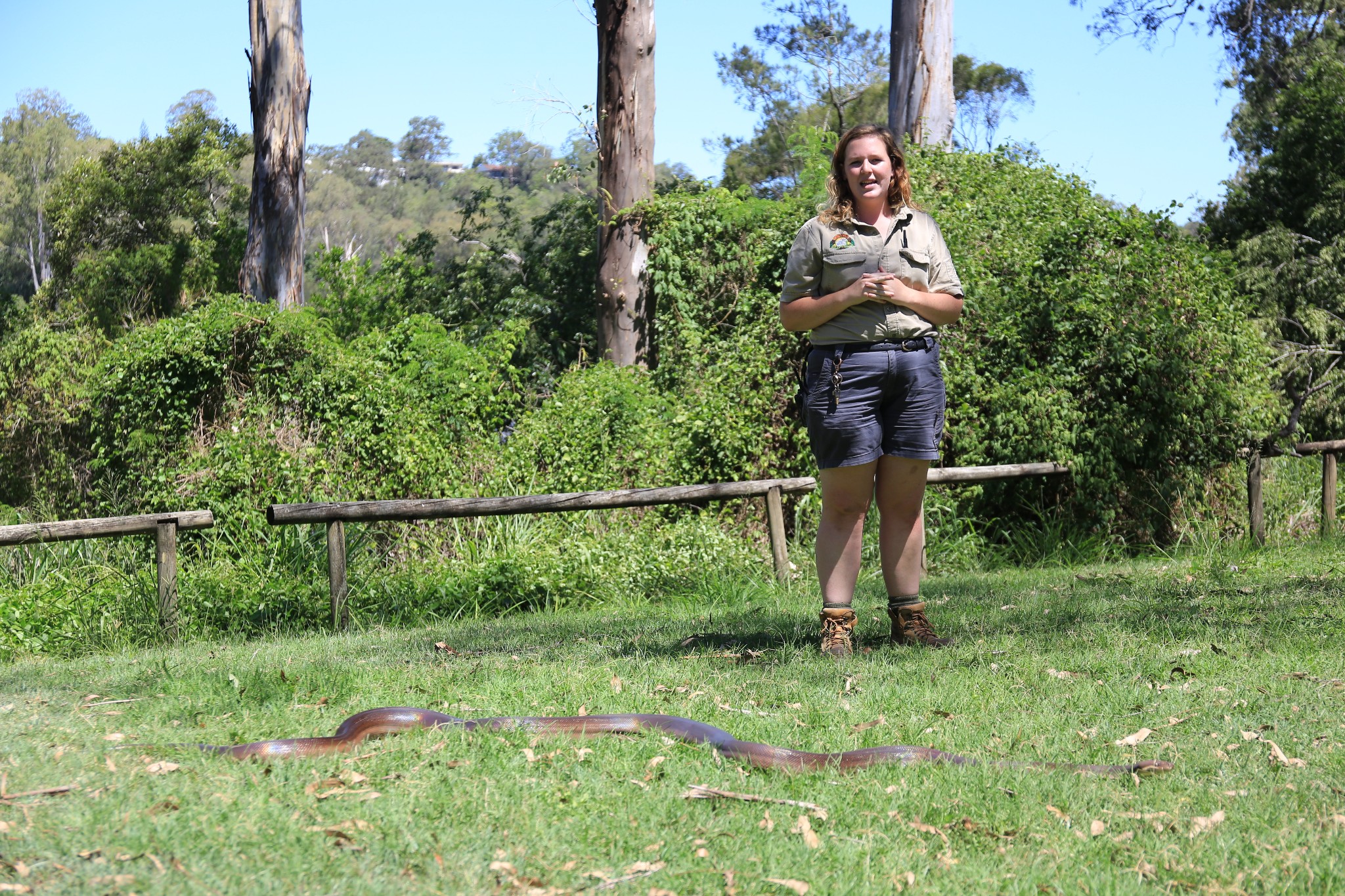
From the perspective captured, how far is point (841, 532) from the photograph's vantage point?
4.46 m

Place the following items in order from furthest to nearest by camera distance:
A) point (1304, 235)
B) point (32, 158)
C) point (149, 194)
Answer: point (32, 158)
point (149, 194)
point (1304, 235)

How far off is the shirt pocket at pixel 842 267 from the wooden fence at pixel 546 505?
3058mm

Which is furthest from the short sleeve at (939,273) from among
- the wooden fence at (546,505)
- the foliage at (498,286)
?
the foliage at (498,286)

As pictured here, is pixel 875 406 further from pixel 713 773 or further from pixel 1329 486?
pixel 1329 486

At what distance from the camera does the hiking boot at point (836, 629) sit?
4.48m

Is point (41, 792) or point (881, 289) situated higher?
point (881, 289)

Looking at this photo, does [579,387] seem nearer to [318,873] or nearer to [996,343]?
[996,343]

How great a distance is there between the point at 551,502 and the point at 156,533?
231cm

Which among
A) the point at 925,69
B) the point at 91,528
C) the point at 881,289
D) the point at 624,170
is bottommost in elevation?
the point at 91,528

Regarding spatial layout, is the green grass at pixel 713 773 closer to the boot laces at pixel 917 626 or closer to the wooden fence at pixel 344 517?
the boot laces at pixel 917 626

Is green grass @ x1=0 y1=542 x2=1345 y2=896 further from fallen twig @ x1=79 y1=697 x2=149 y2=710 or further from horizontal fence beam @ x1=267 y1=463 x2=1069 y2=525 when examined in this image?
horizontal fence beam @ x1=267 y1=463 x2=1069 y2=525

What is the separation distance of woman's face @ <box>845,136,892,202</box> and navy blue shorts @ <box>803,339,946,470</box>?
0.63m

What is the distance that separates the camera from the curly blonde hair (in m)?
4.45

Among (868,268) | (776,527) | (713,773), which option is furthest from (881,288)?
(776,527)
